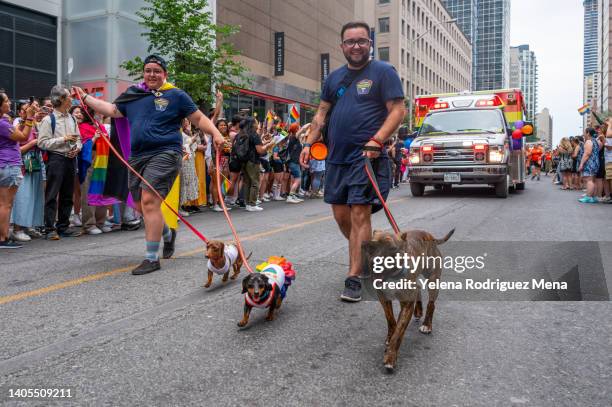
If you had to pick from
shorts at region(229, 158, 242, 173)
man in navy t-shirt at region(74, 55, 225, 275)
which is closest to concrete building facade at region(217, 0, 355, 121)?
shorts at region(229, 158, 242, 173)

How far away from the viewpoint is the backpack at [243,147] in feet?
39.0

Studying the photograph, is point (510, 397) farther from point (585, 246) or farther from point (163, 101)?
point (585, 246)

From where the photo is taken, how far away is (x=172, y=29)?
1703 centimetres

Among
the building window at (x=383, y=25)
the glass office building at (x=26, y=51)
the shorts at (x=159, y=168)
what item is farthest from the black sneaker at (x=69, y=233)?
the building window at (x=383, y=25)

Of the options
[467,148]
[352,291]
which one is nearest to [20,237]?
[352,291]

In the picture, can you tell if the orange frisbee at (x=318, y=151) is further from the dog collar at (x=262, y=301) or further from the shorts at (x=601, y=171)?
the shorts at (x=601, y=171)

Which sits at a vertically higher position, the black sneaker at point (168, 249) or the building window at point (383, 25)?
the building window at point (383, 25)

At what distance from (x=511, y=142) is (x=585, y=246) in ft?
29.7

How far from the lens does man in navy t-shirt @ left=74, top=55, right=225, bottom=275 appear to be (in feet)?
17.9

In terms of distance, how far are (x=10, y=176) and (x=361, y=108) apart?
17.1ft

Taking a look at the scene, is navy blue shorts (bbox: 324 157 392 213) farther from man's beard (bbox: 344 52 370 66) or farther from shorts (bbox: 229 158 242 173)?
shorts (bbox: 229 158 242 173)

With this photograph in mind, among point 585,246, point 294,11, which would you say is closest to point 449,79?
point 294,11

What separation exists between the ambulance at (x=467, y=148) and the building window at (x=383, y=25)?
58904mm

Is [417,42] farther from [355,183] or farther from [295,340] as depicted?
[295,340]
